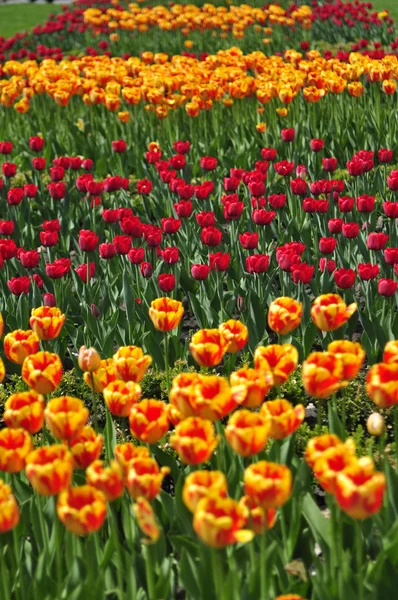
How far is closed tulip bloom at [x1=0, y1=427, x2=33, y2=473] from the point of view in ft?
7.85

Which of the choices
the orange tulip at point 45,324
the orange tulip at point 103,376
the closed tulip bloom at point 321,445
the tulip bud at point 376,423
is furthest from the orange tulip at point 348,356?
the orange tulip at point 45,324

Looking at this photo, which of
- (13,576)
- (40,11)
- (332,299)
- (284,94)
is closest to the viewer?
(13,576)

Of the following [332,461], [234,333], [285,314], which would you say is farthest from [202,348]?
[332,461]

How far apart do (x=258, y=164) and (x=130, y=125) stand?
336 cm

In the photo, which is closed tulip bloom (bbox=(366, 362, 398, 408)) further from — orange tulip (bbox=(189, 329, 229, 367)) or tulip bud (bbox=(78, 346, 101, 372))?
tulip bud (bbox=(78, 346, 101, 372))

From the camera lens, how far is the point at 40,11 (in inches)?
1057

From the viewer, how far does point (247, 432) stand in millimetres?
2230

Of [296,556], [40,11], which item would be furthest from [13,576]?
[40,11]

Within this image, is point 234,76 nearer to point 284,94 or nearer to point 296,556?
point 284,94

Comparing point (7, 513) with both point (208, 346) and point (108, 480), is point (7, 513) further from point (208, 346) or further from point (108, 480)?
point (208, 346)

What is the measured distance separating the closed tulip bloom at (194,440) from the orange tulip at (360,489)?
381 mm

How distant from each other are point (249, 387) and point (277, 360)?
0.30 m

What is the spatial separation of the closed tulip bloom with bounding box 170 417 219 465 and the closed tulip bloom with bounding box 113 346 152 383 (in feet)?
2.34

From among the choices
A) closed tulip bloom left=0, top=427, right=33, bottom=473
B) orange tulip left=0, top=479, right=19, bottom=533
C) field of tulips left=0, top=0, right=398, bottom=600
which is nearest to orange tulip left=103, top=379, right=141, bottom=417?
field of tulips left=0, top=0, right=398, bottom=600
